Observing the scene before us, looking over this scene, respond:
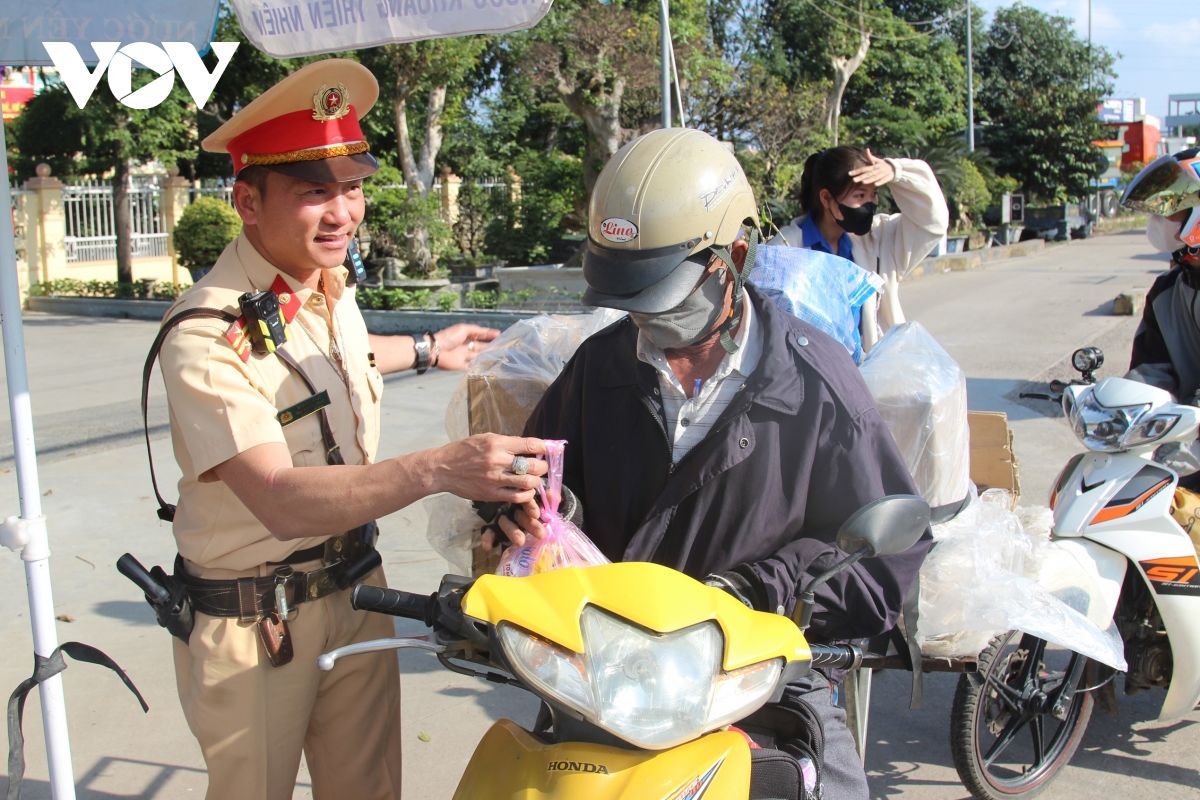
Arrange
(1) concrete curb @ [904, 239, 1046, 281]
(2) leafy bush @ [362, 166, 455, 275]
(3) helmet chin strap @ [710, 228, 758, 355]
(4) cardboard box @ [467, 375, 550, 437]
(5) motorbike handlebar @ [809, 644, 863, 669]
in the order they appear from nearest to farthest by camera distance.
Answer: (5) motorbike handlebar @ [809, 644, 863, 669] → (3) helmet chin strap @ [710, 228, 758, 355] → (4) cardboard box @ [467, 375, 550, 437] → (2) leafy bush @ [362, 166, 455, 275] → (1) concrete curb @ [904, 239, 1046, 281]

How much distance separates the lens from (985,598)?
7.64 ft

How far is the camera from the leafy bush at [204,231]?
53.6 ft

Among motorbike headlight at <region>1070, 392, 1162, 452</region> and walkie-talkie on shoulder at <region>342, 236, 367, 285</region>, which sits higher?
walkie-talkie on shoulder at <region>342, 236, 367, 285</region>

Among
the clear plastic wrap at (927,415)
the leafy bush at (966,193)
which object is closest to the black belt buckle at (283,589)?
the clear plastic wrap at (927,415)

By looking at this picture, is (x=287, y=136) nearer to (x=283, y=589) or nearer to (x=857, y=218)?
(x=283, y=589)

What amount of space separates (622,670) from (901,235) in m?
3.17

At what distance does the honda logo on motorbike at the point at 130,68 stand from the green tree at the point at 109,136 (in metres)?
14.9

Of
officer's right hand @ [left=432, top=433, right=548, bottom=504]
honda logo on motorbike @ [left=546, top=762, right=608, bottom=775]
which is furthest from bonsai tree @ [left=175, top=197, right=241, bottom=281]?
honda logo on motorbike @ [left=546, top=762, right=608, bottom=775]

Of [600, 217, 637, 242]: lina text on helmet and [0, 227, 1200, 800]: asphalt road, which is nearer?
[600, 217, 637, 242]: lina text on helmet

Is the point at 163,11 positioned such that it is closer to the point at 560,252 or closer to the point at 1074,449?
the point at 1074,449

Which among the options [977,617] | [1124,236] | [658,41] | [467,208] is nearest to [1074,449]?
[977,617]

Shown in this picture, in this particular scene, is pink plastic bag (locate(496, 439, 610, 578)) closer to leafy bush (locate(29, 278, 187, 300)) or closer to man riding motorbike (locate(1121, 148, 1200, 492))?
man riding motorbike (locate(1121, 148, 1200, 492))

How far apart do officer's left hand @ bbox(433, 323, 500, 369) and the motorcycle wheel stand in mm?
1664

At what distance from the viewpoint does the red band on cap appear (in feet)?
6.82
